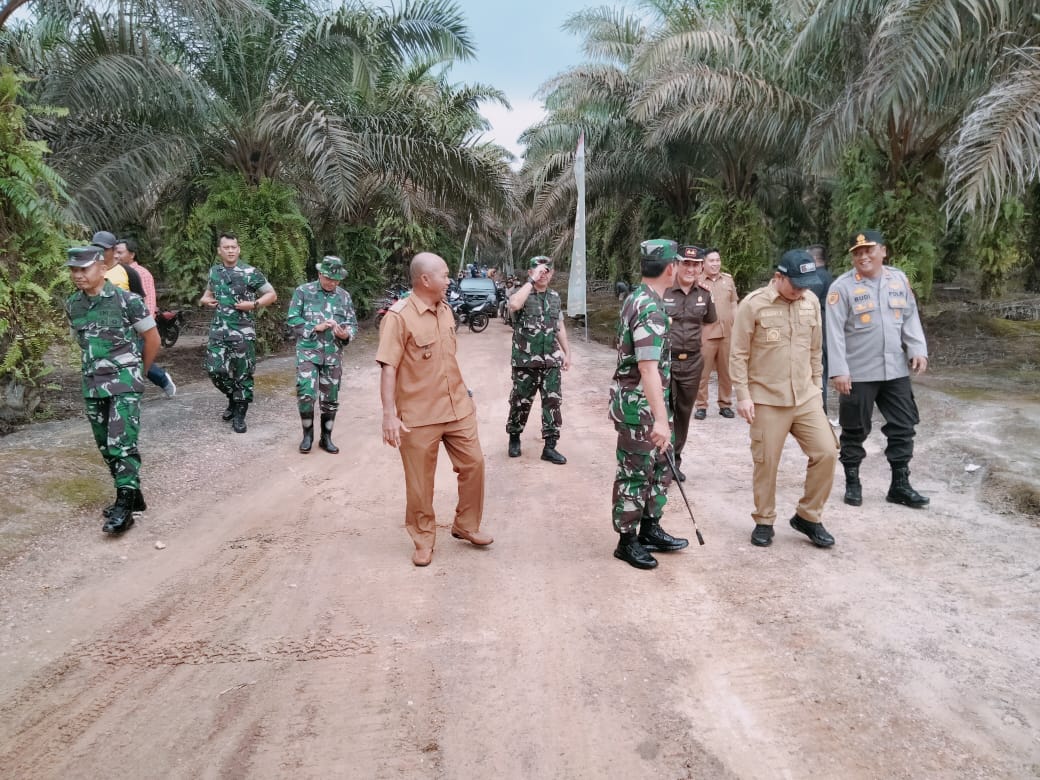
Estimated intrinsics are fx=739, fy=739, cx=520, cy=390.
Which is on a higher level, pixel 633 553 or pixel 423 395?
pixel 423 395

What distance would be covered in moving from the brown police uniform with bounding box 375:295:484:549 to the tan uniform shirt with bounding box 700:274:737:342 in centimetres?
371

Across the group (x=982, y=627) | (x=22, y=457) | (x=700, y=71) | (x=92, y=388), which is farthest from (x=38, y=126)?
(x=982, y=627)

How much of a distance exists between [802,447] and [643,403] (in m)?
1.11

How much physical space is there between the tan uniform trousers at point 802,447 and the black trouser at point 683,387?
39.3 inches

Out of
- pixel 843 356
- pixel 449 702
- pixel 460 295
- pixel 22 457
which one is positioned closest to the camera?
pixel 449 702

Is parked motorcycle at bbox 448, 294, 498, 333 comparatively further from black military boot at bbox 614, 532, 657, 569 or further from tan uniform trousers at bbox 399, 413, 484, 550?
black military boot at bbox 614, 532, 657, 569

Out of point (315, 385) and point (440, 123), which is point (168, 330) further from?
point (315, 385)

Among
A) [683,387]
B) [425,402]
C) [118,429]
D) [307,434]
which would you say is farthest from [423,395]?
[307,434]

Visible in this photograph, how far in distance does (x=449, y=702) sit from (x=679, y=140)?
47.0 feet

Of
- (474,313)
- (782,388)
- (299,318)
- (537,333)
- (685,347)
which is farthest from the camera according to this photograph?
(474,313)

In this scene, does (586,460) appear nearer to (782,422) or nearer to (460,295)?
(782,422)

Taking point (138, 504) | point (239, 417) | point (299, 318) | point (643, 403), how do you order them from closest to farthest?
1. point (643, 403)
2. point (138, 504)
3. point (299, 318)
4. point (239, 417)

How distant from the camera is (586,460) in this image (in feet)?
21.2

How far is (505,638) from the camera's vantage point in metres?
3.35
